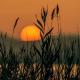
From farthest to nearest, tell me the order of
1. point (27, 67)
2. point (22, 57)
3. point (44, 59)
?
point (22, 57)
point (27, 67)
point (44, 59)

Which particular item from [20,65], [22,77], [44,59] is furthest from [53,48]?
[20,65]

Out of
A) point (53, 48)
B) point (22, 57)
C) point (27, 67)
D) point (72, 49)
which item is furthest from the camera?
point (22, 57)

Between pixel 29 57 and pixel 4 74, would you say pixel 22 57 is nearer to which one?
pixel 29 57

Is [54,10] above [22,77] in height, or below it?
above

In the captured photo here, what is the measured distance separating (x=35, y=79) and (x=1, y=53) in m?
0.67

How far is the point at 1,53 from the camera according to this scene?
452cm

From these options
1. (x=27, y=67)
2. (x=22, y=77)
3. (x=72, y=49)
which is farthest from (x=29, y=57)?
(x=72, y=49)

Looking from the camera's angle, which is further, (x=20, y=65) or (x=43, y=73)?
(x=20, y=65)

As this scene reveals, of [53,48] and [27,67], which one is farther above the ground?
[53,48]

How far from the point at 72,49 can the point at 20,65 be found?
111cm

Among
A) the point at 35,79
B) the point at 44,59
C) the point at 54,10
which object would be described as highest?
the point at 54,10

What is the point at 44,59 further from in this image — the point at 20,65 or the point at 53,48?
the point at 20,65

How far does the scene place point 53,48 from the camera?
4.11 m

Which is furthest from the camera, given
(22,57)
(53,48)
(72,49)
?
(22,57)
